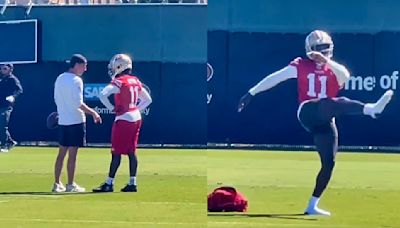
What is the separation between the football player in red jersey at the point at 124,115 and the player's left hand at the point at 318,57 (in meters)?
3.58

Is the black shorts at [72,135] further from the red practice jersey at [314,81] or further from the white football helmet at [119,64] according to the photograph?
the red practice jersey at [314,81]

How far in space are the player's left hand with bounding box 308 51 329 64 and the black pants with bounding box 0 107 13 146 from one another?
10.1 metres

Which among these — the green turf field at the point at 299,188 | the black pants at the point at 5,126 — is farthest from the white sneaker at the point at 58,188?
the black pants at the point at 5,126

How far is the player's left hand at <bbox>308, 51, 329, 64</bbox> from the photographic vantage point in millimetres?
5852

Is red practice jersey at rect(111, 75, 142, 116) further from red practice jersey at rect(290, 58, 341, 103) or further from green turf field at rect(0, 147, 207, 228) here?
red practice jersey at rect(290, 58, 341, 103)

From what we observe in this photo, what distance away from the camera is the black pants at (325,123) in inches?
231

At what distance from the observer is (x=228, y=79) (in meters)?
6.30

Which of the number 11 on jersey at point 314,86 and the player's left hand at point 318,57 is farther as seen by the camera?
the player's left hand at point 318,57

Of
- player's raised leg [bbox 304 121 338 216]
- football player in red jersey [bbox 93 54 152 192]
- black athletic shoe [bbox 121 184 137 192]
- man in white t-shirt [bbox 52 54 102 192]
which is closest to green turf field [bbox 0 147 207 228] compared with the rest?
black athletic shoe [bbox 121 184 137 192]

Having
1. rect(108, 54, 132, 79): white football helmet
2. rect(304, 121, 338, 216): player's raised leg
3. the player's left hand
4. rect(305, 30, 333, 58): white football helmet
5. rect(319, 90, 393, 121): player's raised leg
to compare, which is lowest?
rect(304, 121, 338, 216): player's raised leg

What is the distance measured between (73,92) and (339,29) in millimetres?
3211

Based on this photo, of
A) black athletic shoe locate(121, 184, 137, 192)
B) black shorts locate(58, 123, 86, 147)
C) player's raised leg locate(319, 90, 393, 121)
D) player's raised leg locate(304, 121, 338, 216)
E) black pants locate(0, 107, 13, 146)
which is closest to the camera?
player's raised leg locate(319, 90, 393, 121)

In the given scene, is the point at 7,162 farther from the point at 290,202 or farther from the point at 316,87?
the point at 316,87

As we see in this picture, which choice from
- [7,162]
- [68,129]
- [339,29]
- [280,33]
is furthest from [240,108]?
[7,162]
